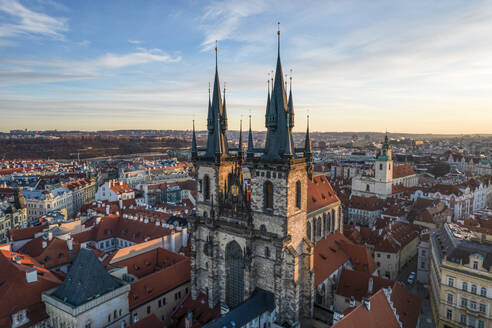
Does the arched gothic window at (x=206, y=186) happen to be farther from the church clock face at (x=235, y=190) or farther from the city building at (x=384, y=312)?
the city building at (x=384, y=312)

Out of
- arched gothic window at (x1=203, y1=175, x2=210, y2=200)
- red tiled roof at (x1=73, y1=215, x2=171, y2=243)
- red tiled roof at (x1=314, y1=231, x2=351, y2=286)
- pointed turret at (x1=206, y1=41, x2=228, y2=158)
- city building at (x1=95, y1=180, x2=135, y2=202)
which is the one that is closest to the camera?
pointed turret at (x1=206, y1=41, x2=228, y2=158)

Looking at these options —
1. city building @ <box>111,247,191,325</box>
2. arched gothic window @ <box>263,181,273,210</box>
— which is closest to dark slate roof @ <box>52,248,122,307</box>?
city building @ <box>111,247,191,325</box>

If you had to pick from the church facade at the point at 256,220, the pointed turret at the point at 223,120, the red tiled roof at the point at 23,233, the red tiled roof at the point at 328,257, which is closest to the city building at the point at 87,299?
the church facade at the point at 256,220

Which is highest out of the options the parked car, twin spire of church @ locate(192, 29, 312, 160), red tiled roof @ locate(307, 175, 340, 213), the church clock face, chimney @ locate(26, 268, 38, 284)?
twin spire of church @ locate(192, 29, 312, 160)

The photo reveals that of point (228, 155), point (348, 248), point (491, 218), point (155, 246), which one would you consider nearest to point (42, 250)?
point (155, 246)

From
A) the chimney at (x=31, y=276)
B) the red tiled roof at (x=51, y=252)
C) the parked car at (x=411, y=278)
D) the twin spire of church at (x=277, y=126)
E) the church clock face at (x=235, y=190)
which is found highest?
the twin spire of church at (x=277, y=126)

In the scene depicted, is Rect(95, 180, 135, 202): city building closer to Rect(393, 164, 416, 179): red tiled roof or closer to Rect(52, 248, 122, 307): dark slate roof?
Rect(52, 248, 122, 307): dark slate roof

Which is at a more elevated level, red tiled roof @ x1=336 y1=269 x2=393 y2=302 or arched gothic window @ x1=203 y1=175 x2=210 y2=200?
arched gothic window @ x1=203 y1=175 x2=210 y2=200

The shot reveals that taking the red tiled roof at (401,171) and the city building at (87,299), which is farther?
the red tiled roof at (401,171)

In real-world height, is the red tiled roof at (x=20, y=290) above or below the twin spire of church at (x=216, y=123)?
below
